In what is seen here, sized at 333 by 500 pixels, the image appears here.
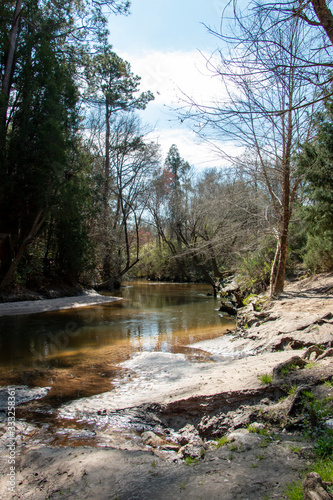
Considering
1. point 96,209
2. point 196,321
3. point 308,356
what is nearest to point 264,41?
point 308,356

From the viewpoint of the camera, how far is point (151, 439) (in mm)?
3361

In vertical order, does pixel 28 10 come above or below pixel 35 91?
above

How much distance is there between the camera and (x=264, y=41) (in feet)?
12.3

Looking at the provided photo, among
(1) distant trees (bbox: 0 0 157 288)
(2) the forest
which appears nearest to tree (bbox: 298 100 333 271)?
(2) the forest

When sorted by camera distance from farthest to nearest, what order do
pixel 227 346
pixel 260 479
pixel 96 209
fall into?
1. pixel 96 209
2. pixel 227 346
3. pixel 260 479

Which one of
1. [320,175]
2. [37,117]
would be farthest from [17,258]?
[320,175]

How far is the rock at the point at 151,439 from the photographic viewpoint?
3290mm

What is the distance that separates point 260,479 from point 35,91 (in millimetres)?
15450

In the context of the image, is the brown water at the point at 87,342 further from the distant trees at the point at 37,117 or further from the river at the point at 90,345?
the distant trees at the point at 37,117

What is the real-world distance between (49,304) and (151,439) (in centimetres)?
1202

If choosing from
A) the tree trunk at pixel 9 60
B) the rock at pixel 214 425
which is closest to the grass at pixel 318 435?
the rock at pixel 214 425

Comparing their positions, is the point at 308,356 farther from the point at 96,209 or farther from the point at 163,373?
the point at 96,209

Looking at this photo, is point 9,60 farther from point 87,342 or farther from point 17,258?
point 87,342

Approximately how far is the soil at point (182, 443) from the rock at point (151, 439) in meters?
0.01
